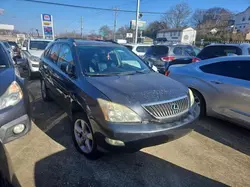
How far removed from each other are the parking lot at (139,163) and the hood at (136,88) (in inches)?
39.5

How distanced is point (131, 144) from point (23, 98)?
165 cm

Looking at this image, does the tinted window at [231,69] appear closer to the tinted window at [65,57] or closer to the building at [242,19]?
the tinted window at [65,57]

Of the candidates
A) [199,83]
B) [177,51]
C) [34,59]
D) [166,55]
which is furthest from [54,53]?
[177,51]

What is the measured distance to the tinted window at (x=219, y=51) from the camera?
19.6ft

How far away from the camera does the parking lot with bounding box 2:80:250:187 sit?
2.26m

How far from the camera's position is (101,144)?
2184 millimetres

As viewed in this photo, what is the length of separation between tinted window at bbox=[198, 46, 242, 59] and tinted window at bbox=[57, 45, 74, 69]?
5.30 m

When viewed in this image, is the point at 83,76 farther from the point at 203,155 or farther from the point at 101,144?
the point at 203,155

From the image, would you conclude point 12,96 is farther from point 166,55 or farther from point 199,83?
point 166,55

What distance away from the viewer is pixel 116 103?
2082mm

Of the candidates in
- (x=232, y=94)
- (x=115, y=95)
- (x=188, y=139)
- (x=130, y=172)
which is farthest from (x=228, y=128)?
(x=115, y=95)

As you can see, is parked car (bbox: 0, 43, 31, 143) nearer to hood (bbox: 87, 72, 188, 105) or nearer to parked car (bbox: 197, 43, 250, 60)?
hood (bbox: 87, 72, 188, 105)

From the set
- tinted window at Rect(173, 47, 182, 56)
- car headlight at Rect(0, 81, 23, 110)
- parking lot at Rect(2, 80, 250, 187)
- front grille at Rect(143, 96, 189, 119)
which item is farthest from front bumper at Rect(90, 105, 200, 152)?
tinted window at Rect(173, 47, 182, 56)

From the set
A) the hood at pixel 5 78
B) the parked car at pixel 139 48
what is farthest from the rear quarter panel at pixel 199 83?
the parked car at pixel 139 48
